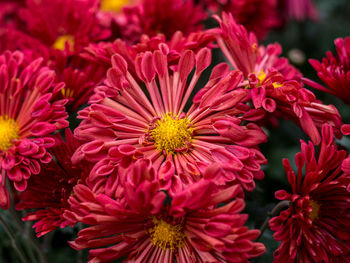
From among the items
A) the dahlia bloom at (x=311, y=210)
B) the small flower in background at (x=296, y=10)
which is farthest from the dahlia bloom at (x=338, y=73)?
the small flower in background at (x=296, y=10)

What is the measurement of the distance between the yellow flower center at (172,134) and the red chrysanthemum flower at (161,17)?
0.31 metres

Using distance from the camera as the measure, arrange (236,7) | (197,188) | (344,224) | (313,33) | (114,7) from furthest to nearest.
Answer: (313,33)
(114,7)
(236,7)
(344,224)
(197,188)

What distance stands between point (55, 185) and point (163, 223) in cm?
19

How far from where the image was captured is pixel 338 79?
0.57m

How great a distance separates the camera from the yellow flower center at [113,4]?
3.80ft

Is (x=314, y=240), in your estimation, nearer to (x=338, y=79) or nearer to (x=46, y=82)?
(x=338, y=79)

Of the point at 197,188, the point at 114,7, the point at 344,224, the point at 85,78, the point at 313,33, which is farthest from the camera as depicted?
the point at 313,33

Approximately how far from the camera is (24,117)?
2.03ft

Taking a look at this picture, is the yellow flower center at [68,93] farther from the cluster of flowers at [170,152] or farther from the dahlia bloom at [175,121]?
the dahlia bloom at [175,121]

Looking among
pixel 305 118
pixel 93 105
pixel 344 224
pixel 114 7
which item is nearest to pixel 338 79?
→ pixel 305 118

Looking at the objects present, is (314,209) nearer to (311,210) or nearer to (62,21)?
(311,210)

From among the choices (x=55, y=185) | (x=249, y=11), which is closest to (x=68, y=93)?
(x=55, y=185)

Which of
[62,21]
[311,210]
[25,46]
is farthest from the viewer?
[62,21]

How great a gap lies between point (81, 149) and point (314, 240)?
13.1 inches
